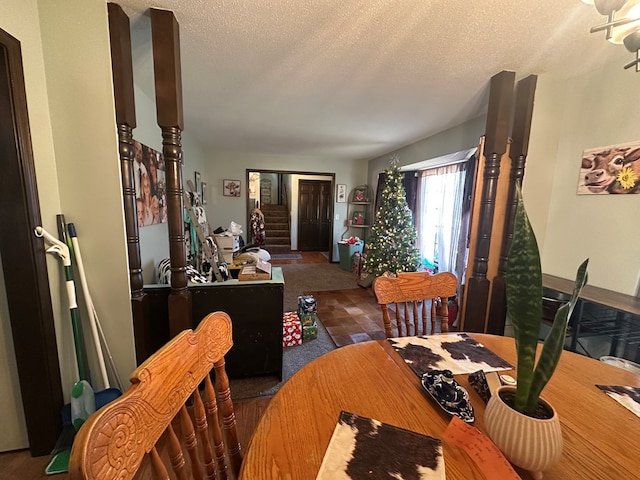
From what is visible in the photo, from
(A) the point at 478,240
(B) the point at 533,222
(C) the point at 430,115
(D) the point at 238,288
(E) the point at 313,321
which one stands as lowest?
(E) the point at 313,321

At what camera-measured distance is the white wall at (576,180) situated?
1684mm

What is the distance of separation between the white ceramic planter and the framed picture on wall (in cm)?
523

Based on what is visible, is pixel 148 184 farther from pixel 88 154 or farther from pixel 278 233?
pixel 278 233

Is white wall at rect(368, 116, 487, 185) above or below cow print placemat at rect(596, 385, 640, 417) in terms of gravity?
above

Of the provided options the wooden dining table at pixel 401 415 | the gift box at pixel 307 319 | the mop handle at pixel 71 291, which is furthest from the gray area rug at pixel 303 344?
the wooden dining table at pixel 401 415

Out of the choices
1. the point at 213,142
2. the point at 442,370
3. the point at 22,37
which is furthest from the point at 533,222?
the point at 213,142

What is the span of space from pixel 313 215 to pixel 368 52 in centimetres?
584

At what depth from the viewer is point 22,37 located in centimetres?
118

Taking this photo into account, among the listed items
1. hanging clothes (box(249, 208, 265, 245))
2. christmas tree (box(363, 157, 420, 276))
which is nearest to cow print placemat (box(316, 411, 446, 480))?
christmas tree (box(363, 157, 420, 276))

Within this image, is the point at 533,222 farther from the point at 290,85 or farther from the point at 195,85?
the point at 195,85

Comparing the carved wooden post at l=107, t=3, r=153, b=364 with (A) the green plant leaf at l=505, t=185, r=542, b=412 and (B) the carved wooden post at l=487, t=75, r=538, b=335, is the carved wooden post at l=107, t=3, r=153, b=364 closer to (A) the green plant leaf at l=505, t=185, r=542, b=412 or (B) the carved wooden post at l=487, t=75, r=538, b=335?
(A) the green plant leaf at l=505, t=185, r=542, b=412

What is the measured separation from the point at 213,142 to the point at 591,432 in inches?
189

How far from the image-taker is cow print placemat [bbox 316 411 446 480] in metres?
0.55

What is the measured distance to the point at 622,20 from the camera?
0.80 meters
